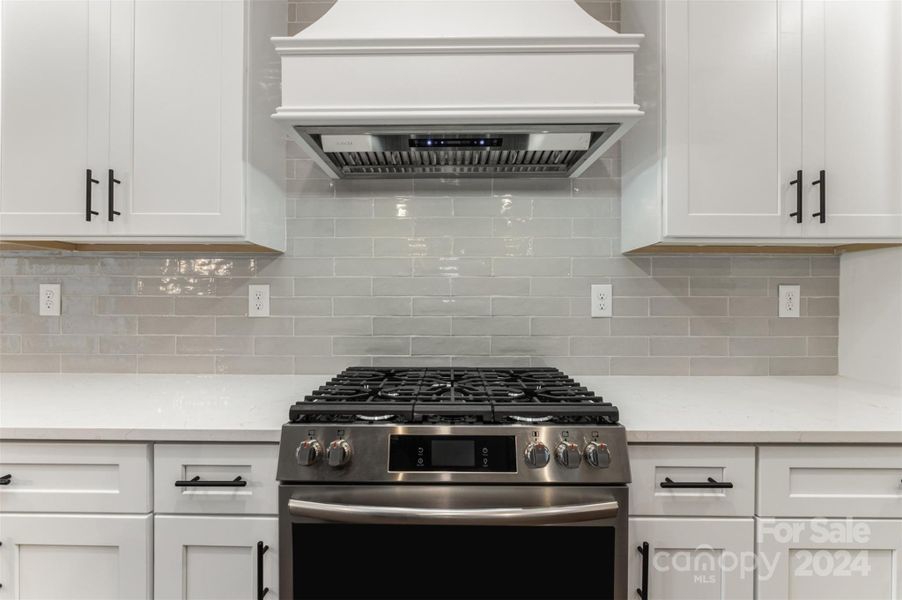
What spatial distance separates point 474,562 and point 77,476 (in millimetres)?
1013

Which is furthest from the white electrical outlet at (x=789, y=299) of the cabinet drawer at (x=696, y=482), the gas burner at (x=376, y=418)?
the gas burner at (x=376, y=418)

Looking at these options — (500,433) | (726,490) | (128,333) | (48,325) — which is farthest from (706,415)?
(48,325)

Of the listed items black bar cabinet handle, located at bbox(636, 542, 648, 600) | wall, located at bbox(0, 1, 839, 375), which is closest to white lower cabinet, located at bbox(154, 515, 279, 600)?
wall, located at bbox(0, 1, 839, 375)

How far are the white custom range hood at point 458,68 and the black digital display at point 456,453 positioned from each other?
86 cm

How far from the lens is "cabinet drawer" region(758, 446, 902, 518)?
125 centimetres

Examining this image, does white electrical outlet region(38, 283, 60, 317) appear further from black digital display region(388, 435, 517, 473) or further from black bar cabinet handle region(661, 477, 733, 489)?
black bar cabinet handle region(661, 477, 733, 489)

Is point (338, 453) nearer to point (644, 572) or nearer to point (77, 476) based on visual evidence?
point (77, 476)

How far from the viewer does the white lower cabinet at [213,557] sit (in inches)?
49.7

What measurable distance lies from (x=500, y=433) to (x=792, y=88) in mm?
1383

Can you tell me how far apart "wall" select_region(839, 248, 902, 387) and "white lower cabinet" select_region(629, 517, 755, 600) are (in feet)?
3.15

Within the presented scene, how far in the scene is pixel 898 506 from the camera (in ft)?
4.11

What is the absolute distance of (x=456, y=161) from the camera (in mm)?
1821

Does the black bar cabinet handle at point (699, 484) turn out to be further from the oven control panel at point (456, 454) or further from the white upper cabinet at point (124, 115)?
the white upper cabinet at point (124, 115)

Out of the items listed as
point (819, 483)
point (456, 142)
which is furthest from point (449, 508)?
point (456, 142)
